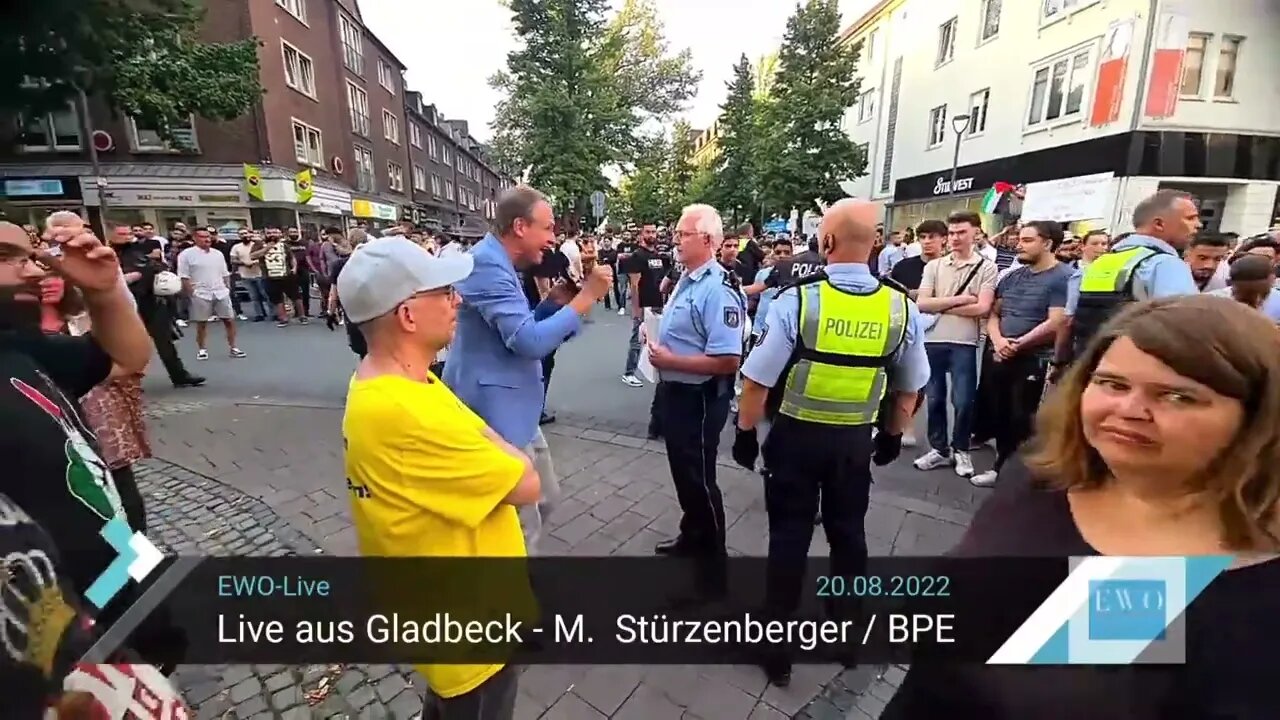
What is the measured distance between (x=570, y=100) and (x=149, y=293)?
15.5 metres

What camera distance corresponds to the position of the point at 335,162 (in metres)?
26.0

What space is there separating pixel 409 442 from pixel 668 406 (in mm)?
1819

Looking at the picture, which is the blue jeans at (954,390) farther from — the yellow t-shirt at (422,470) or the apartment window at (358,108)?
the apartment window at (358,108)

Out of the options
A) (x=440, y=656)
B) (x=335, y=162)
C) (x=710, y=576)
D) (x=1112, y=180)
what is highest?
(x=335, y=162)

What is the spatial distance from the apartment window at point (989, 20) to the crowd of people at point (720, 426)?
21.2m

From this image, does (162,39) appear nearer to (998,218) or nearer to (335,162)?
(998,218)

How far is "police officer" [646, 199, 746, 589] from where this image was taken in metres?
2.81

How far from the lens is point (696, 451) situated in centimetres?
292

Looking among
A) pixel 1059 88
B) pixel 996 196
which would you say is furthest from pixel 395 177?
pixel 1059 88

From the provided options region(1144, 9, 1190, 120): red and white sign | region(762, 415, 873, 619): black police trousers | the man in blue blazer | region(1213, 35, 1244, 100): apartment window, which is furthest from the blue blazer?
region(1213, 35, 1244, 100): apartment window

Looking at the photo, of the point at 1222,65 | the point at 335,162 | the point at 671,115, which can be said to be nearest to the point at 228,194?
the point at 335,162

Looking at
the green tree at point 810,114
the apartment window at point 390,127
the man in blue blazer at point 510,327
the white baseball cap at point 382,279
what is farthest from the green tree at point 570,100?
the apartment window at point 390,127

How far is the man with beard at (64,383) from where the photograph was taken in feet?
3.63

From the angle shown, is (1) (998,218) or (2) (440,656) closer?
(2) (440,656)
